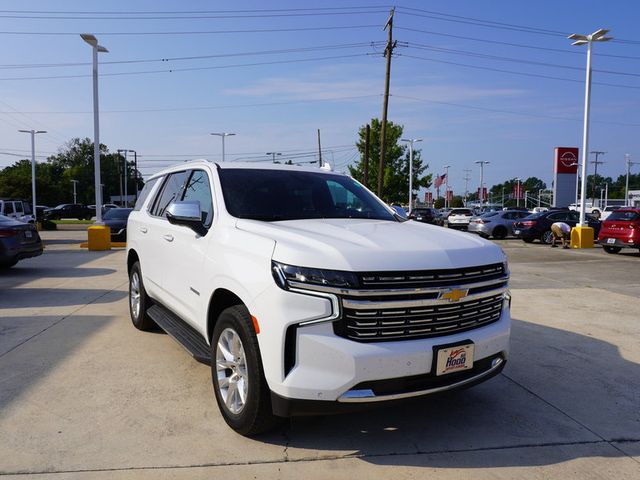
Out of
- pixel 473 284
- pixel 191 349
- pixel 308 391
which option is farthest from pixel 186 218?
pixel 473 284

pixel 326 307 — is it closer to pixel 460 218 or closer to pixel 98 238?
pixel 98 238

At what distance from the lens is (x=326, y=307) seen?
283 centimetres

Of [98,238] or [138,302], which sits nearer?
[138,302]

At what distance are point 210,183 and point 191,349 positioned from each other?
1.35m

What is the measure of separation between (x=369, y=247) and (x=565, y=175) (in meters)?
33.1

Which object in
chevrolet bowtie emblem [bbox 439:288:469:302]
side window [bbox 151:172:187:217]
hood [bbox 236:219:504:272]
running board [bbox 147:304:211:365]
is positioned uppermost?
side window [bbox 151:172:187:217]

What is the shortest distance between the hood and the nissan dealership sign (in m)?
31.2

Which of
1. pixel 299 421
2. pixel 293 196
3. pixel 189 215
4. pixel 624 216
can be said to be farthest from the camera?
pixel 624 216

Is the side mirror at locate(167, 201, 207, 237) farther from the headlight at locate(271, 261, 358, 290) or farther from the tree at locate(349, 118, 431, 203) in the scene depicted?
the tree at locate(349, 118, 431, 203)

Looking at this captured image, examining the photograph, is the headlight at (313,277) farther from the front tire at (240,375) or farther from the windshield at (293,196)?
the windshield at (293,196)

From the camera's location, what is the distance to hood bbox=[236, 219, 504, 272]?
2912 mm

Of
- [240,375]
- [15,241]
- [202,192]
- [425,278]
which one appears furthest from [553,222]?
[240,375]

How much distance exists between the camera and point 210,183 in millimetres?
4262

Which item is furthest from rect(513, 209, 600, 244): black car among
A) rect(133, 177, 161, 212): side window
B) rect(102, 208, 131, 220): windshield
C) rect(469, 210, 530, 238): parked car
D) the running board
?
the running board
